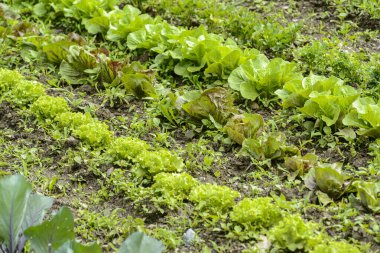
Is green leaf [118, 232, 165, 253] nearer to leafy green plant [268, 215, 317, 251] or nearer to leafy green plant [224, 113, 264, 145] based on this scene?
leafy green plant [268, 215, 317, 251]

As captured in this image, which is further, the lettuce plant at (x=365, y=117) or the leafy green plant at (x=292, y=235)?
the lettuce plant at (x=365, y=117)

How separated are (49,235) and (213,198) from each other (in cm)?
108

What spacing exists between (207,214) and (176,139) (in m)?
1.17

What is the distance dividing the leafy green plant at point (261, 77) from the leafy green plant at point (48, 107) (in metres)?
1.42

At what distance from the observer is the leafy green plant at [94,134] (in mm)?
5008

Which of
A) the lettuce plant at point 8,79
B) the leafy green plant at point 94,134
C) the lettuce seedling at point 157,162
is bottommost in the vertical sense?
the lettuce plant at point 8,79

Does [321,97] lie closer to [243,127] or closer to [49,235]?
[243,127]

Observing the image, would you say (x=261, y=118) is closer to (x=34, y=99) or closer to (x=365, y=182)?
(x=365, y=182)

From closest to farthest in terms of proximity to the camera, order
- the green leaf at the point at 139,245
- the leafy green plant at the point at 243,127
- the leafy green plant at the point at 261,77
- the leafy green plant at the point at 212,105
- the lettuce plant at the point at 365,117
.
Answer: the green leaf at the point at 139,245
the lettuce plant at the point at 365,117
the leafy green plant at the point at 243,127
the leafy green plant at the point at 212,105
the leafy green plant at the point at 261,77

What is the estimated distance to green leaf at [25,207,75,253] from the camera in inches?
144

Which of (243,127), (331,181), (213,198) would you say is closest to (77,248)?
(213,198)

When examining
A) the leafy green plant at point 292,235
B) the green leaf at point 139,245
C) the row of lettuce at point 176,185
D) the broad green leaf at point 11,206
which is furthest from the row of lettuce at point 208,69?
the broad green leaf at point 11,206

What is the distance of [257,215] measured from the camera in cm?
401

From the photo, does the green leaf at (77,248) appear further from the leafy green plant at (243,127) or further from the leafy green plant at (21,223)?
the leafy green plant at (243,127)
